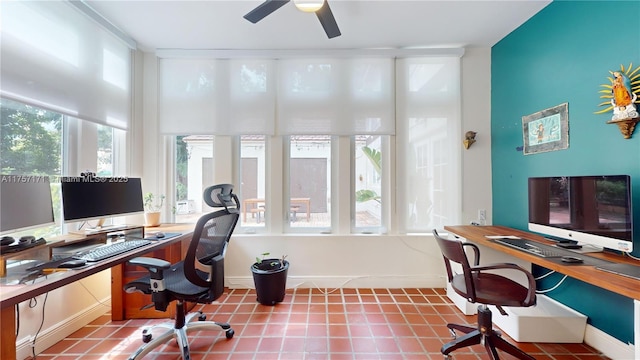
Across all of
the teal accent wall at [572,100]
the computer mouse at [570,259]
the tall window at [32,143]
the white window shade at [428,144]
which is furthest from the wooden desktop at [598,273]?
the tall window at [32,143]

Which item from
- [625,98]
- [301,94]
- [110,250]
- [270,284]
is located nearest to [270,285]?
[270,284]

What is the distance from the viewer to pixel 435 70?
2.78m

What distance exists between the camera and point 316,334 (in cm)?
192

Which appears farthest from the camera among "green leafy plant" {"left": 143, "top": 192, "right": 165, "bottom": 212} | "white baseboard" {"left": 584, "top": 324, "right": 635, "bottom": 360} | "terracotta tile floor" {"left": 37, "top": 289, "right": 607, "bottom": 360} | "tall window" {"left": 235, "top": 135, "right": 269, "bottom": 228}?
"tall window" {"left": 235, "top": 135, "right": 269, "bottom": 228}

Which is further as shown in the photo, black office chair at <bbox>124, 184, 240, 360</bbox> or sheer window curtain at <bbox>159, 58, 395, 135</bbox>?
sheer window curtain at <bbox>159, 58, 395, 135</bbox>

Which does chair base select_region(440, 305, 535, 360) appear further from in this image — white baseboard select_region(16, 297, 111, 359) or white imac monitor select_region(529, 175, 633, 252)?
white baseboard select_region(16, 297, 111, 359)

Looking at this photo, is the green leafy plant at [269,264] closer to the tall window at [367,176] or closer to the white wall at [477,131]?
the tall window at [367,176]

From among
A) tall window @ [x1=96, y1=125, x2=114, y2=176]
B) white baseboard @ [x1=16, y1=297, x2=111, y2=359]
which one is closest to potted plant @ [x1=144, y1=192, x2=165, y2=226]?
tall window @ [x1=96, y1=125, x2=114, y2=176]

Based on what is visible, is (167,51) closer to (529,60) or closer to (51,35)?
(51,35)

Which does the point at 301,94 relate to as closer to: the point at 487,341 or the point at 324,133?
the point at 324,133

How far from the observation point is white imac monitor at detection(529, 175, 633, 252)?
1382mm

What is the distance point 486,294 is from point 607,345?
109 centimetres

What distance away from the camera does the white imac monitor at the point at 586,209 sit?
138cm

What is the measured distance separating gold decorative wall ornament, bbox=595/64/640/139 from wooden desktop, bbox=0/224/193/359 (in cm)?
329
